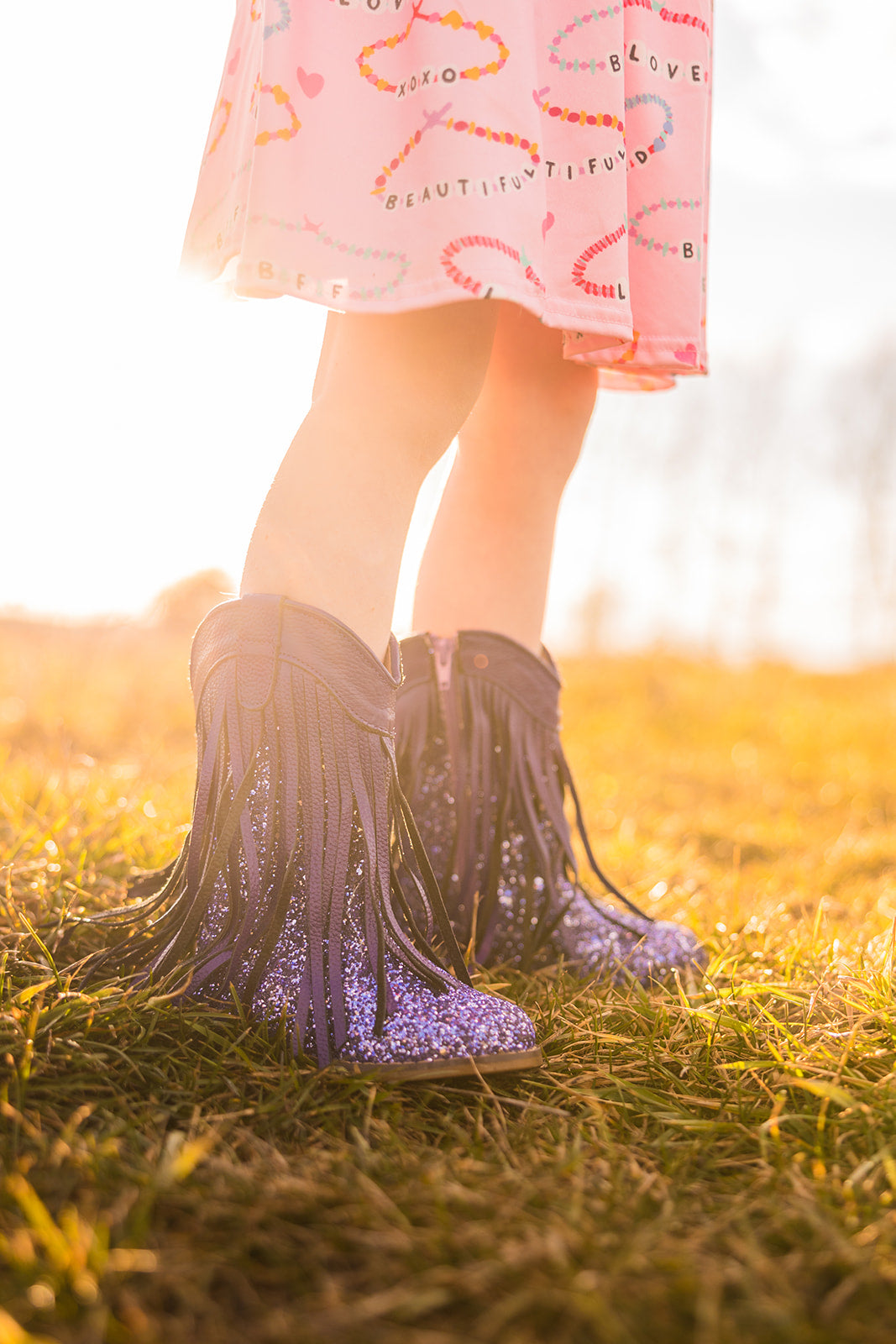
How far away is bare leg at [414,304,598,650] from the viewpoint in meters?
1.28

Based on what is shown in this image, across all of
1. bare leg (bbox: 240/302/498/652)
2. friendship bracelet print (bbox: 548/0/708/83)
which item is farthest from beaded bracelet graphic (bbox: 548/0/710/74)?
bare leg (bbox: 240/302/498/652)

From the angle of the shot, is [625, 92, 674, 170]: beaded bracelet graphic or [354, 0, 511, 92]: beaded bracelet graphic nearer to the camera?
[354, 0, 511, 92]: beaded bracelet graphic

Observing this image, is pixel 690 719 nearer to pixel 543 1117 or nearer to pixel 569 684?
pixel 569 684

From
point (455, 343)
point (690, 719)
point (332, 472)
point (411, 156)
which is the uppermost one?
point (411, 156)

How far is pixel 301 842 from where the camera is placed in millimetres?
917

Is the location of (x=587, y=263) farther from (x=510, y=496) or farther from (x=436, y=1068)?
(x=436, y=1068)

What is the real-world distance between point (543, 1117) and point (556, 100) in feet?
3.33

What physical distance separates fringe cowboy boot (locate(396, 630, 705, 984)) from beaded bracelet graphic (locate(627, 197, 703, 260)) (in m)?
0.53

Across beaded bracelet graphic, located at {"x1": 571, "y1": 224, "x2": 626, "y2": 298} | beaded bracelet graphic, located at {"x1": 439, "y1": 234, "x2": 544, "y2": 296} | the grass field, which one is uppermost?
beaded bracelet graphic, located at {"x1": 571, "y1": 224, "x2": 626, "y2": 298}

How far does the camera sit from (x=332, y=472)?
930 mm

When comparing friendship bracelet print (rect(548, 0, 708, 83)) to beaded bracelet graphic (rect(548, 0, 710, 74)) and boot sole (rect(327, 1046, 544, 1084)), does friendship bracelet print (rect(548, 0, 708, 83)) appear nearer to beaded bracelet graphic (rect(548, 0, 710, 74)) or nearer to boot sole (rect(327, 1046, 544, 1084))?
beaded bracelet graphic (rect(548, 0, 710, 74))

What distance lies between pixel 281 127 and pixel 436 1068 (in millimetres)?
889

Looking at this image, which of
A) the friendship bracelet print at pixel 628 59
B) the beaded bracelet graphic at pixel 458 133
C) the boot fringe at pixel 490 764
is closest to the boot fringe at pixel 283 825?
the boot fringe at pixel 490 764

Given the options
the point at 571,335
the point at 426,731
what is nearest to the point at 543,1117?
the point at 426,731
